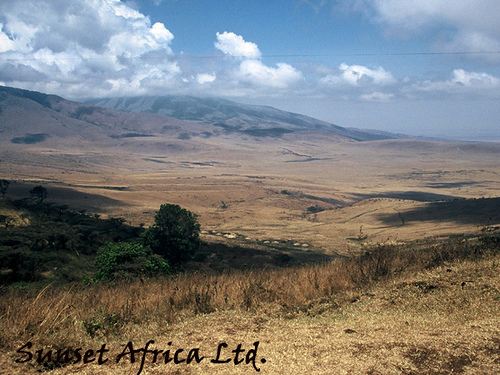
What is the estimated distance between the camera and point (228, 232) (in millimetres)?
39625

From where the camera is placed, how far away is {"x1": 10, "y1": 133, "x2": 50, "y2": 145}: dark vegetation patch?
16725 cm

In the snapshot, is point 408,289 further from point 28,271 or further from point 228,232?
Answer: point 228,232

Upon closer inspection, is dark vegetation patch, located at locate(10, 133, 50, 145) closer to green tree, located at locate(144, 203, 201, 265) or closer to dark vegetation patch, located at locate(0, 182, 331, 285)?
dark vegetation patch, located at locate(0, 182, 331, 285)

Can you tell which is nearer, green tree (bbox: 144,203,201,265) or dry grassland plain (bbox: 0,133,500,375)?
dry grassland plain (bbox: 0,133,500,375)

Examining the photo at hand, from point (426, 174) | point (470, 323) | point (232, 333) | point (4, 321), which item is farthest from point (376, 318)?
point (426, 174)

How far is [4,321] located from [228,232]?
34.5 meters

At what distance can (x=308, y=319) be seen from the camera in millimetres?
5910

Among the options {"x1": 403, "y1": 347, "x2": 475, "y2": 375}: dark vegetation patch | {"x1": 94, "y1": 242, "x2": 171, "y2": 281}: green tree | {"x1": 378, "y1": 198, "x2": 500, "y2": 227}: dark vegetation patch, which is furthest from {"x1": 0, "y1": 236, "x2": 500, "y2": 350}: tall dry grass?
{"x1": 378, "y1": 198, "x2": 500, "y2": 227}: dark vegetation patch

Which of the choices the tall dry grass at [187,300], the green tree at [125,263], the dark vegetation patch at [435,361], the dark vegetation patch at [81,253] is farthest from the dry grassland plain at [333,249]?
the green tree at [125,263]

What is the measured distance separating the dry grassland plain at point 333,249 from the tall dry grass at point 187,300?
12 centimetres

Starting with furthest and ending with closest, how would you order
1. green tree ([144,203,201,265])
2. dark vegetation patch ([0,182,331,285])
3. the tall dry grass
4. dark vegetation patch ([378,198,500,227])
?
dark vegetation patch ([378,198,500,227]) → green tree ([144,203,201,265]) → dark vegetation patch ([0,182,331,285]) → the tall dry grass

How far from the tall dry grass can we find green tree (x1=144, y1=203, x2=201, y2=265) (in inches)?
517

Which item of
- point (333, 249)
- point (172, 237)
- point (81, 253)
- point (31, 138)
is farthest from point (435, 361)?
point (31, 138)

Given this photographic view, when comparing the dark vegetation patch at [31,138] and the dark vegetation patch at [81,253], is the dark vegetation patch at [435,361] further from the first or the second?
the dark vegetation patch at [31,138]
